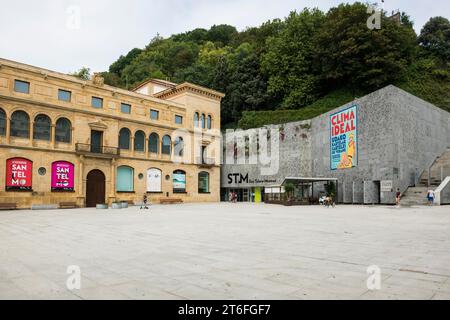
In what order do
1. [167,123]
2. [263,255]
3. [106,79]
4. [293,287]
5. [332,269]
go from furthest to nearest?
[106,79] < [167,123] < [263,255] < [332,269] < [293,287]

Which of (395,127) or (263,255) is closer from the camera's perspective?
(263,255)

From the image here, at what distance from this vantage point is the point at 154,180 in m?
40.1

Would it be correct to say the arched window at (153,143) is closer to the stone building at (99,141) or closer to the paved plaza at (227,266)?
the stone building at (99,141)

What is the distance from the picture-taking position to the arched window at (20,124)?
29.7 metres

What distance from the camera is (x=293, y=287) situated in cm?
465

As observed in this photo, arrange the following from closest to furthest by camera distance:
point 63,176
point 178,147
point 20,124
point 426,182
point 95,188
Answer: point 20,124 → point 63,176 → point 426,182 → point 95,188 → point 178,147

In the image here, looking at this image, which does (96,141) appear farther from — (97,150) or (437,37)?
(437,37)

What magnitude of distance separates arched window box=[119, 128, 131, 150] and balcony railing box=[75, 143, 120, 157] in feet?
5.09

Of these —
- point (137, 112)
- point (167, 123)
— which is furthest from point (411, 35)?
point (137, 112)

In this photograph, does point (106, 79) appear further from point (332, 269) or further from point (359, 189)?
point (332, 269)

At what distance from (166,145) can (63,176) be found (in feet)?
43.2

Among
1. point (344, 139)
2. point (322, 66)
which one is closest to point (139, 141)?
point (344, 139)
